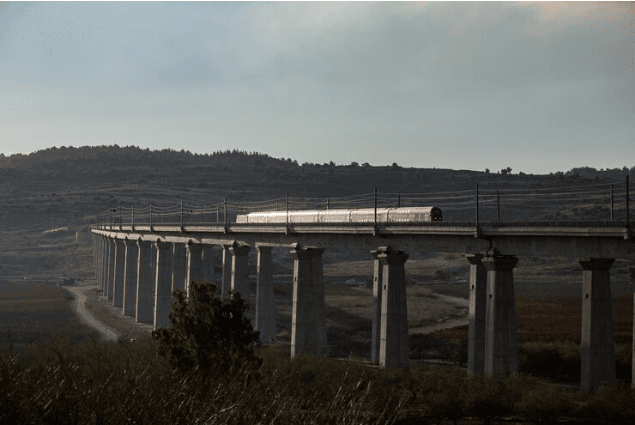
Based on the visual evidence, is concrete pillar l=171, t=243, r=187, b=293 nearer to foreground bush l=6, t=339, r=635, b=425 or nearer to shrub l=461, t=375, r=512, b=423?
foreground bush l=6, t=339, r=635, b=425

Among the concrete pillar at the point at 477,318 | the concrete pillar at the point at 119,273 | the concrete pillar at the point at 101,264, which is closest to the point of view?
the concrete pillar at the point at 477,318

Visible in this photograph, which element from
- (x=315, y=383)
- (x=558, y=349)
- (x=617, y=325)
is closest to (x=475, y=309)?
(x=315, y=383)

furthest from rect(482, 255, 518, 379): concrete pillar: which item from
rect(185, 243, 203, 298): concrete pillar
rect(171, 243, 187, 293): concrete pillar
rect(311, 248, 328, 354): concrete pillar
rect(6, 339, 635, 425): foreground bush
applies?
rect(171, 243, 187, 293): concrete pillar

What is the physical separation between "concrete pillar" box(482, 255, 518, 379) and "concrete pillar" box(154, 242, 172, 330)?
4269 cm

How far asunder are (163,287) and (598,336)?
176ft

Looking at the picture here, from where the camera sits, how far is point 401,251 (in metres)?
43.1

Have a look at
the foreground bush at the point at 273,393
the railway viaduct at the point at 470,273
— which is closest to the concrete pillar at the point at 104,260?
the railway viaduct at the point at 470,273

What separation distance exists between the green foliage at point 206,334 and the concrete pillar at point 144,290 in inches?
1934

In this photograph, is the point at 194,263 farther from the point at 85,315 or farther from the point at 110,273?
the point at 110,273

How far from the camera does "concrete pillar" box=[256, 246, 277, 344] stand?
5997 centimetres

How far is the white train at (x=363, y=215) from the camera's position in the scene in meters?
42.2

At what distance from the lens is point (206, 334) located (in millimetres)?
33188

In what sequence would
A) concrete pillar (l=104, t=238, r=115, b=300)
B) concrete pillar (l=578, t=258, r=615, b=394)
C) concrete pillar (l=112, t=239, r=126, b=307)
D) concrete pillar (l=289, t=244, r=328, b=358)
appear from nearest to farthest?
1. concrete pillar (l=578, t=258, r=615, b=394)
2. concrete pillar (l=289, t=244, r=328, b=358)
3. concrete pillar (l=112, t=239, r=126, b=307)
4. concrete pillar (l=104, t=238, r=115, b=300)

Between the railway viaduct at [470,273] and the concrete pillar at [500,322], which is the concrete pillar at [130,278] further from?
the concrete pillar at [500,322]
